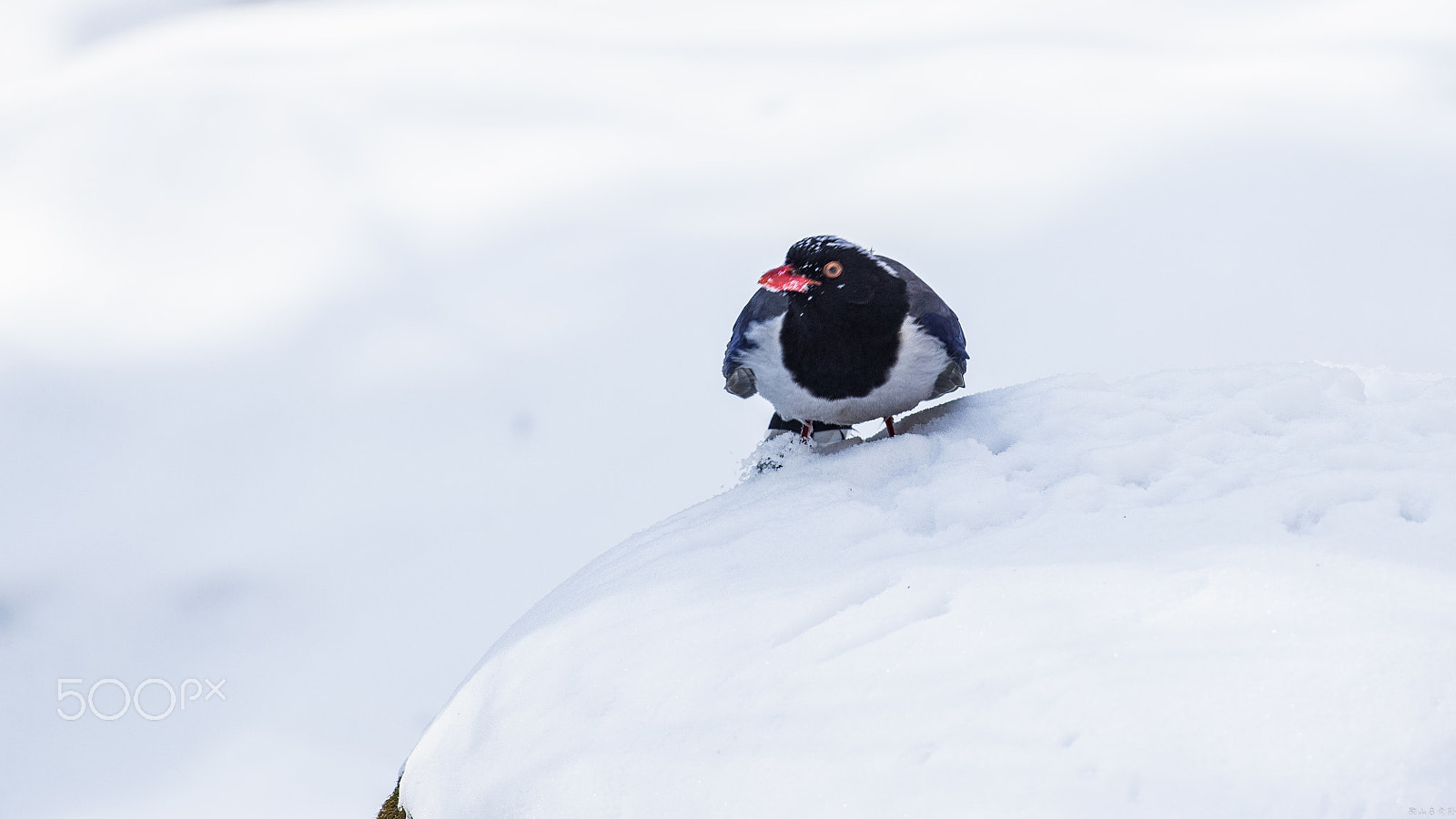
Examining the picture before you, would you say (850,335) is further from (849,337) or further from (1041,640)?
(1041,640)

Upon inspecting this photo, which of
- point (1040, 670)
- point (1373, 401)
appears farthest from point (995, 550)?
point (1373, 401)

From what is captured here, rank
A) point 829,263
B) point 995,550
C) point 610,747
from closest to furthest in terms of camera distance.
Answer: point 610,747
point 995,550
point 829,263

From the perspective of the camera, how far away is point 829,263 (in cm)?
295

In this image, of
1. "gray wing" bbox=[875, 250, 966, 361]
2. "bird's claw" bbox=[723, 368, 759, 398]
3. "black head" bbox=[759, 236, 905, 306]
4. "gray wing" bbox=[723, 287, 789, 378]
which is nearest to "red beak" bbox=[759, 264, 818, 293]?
"black head" bbox=[759, 236, 905, 306]

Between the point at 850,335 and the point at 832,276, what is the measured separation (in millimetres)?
193

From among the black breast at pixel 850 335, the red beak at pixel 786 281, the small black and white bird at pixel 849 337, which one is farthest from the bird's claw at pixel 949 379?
the red beak at pixel 786 281

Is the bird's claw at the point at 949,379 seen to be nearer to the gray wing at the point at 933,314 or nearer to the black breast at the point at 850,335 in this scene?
the gray wing at the point at 933,314

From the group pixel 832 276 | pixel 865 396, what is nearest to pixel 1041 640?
pixel 865 396

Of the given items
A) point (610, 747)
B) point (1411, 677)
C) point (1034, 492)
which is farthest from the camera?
point (1034, 492)

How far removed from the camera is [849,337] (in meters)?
2.96

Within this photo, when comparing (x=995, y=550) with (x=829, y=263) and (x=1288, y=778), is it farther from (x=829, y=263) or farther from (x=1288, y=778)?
(x=829, y=263)

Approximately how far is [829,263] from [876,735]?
1.65 metres

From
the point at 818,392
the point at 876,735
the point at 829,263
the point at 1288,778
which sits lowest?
the point at 1288,778

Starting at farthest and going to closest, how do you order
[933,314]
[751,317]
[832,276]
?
[751,317] → [933,314] → [832,276]
